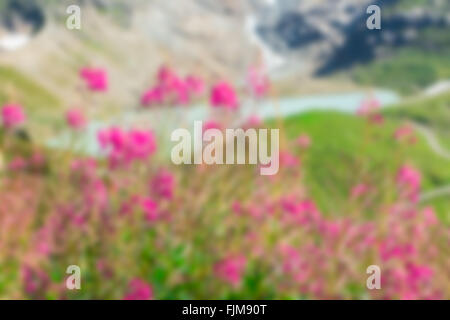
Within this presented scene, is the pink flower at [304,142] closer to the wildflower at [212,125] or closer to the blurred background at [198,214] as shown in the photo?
the blurred background at [198,214]

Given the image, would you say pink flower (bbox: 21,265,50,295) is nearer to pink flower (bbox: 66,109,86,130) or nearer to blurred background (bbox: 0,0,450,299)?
blurred background (bbox: 0,0,450,299)

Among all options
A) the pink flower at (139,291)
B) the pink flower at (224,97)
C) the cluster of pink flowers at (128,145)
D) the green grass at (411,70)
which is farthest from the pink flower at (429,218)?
the green grass at (411,70)

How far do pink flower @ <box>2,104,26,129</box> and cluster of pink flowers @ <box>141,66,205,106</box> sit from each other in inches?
35.7

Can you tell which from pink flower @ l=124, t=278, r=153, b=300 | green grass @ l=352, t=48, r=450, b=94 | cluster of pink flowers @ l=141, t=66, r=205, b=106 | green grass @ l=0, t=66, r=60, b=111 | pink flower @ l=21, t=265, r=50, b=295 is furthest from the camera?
green grass @ l=352, t=48, r=450, b=94

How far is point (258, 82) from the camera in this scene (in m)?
3.95

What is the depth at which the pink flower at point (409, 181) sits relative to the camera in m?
4.11

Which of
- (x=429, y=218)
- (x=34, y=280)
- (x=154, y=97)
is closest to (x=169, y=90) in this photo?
(x=154, y=97)

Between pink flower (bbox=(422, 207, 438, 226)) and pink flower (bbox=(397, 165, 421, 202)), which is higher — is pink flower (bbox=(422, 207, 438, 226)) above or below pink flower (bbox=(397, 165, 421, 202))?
below

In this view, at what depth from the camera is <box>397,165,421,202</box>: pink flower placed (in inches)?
162

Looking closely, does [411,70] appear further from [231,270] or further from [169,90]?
[231,270]

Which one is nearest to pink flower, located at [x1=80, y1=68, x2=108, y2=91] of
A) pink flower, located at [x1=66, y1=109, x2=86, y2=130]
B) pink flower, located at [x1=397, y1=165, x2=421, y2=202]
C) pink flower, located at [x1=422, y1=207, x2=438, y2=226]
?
pink flower, located at [x1=66, y1=109, x2=86, y2=130]

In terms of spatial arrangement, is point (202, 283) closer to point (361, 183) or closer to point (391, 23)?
point (361, 183)

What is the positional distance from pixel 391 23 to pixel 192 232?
190703 millimetres

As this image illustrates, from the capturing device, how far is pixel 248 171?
3895 millimetres
